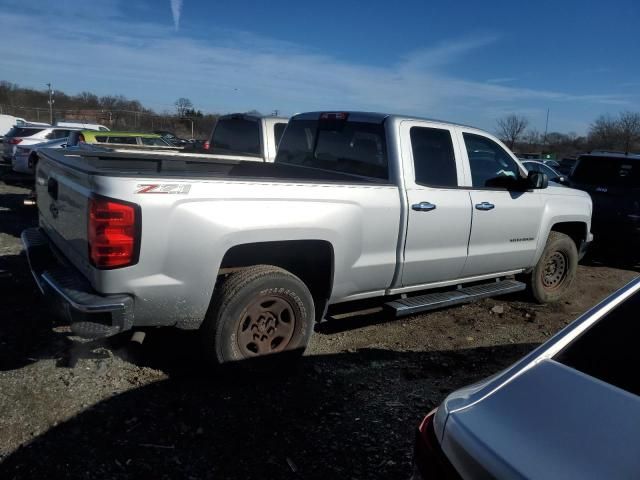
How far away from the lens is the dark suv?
8219mm

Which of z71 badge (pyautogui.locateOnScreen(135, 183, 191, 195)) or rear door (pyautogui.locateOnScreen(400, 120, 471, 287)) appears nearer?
z71 badge (pyautogui.locateOnScreen(135, 183, 191, 195))

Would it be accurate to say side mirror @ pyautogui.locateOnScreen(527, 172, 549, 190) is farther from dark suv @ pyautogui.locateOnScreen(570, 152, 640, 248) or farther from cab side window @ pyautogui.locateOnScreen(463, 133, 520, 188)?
dark suv @ pyautogui.locateOnScreen(570, 152, 640, 248)

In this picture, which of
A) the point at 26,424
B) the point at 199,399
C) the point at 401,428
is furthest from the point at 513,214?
the point at 26,424

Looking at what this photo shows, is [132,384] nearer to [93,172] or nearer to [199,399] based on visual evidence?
[199,399]

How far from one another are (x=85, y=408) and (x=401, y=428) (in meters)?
1.99

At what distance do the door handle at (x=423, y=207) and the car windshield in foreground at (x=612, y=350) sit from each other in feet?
7.64

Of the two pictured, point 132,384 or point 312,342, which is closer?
point 132,384

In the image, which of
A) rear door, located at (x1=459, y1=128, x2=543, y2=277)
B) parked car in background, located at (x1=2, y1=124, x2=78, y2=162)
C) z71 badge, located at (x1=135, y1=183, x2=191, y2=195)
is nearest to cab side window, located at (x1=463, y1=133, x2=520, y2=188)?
rear door, located at (x1=459, y1=128, x2=543, y2=277)

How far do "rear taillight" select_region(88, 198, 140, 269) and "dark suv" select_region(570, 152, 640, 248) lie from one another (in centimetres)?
790

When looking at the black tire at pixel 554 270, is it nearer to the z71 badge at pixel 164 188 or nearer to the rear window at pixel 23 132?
the z71 badge at pixel 164 188

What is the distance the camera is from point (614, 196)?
8.45 meters

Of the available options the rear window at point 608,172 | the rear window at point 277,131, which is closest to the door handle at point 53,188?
the rear window at point 277,131

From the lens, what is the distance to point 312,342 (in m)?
4.56

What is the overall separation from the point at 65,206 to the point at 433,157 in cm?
299
